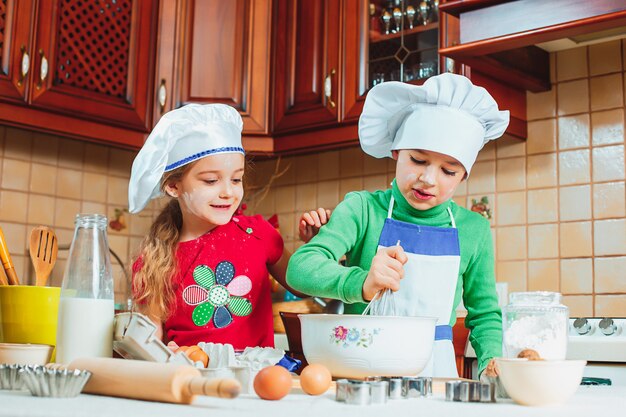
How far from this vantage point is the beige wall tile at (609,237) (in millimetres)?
2105

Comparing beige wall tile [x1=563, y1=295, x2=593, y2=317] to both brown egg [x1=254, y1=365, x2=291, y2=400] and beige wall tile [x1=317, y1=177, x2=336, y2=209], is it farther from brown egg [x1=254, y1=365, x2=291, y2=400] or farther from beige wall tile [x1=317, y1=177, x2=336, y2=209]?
brown egg [x1=254, y1=365, x2=291, y2=400]

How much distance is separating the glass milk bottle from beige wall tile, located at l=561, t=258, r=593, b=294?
153 centimetres

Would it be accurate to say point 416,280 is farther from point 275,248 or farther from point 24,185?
point 24,185

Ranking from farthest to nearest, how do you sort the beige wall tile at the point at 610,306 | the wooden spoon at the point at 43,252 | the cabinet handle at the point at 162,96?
the cabinet handle at the point at 162,96 → the beige wall tile at the point at 610,306 → the wooden spoon at the point at 43,252

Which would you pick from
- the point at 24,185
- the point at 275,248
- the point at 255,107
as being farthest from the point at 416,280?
the point at 24,185

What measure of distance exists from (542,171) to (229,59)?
1.00m

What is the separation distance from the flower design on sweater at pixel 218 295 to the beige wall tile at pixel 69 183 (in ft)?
4.37

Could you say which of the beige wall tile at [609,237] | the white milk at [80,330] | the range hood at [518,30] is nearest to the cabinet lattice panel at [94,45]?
the range hood at [518,30]

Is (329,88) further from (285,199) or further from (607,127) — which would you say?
(607,127)

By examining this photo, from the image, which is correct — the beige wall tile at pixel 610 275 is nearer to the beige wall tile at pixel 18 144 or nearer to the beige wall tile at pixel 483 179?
the beige wall tile at pixel 483 179

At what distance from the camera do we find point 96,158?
2.76m

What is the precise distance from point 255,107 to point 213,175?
3.53 feet

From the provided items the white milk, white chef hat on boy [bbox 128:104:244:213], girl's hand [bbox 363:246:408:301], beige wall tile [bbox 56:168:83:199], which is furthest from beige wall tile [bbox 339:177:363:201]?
the white milk

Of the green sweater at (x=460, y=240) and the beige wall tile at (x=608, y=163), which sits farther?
the beige wall tile at (x=608, y=163)
